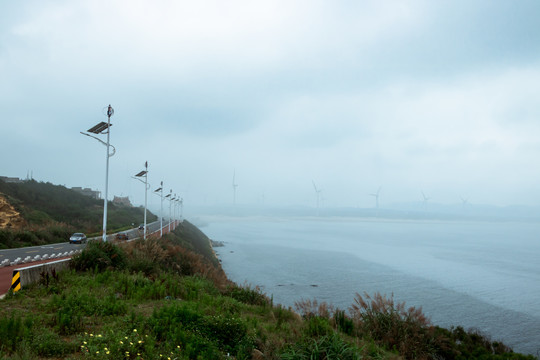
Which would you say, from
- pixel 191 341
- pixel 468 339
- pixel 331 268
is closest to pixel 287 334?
pixel 191 341

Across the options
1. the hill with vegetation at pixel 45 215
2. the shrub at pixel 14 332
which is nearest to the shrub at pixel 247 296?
the shrub at pixel 14 332

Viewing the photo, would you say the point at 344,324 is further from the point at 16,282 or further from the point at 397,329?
the point at 16,282

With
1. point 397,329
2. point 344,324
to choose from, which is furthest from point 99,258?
point 397,329

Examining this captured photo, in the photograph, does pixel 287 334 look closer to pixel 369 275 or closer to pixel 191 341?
pixel 191 341

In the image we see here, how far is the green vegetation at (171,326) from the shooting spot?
7.27 meters

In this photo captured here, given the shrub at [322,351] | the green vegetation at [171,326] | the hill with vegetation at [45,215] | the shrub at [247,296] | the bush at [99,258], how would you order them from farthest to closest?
the hill with vegetation at [45,215], the bush at [99,258], the shrub at [247,296], the shrub at [322,351], the green vegetation at [171,326]

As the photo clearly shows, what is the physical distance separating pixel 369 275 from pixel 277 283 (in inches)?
617

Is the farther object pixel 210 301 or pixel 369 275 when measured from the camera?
pixel 369 275

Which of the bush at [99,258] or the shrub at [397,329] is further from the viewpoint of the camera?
the bush at [99,258]

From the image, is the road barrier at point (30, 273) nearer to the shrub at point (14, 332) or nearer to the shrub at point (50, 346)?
the shrub at point (14, 332)

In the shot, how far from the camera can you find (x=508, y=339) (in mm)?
24938

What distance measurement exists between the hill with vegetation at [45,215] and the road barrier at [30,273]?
20662 millimetres

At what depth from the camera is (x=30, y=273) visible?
39.7 ft

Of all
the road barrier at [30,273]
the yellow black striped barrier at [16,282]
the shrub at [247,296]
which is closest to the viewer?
the yellow black striped barrier at [16,282]
